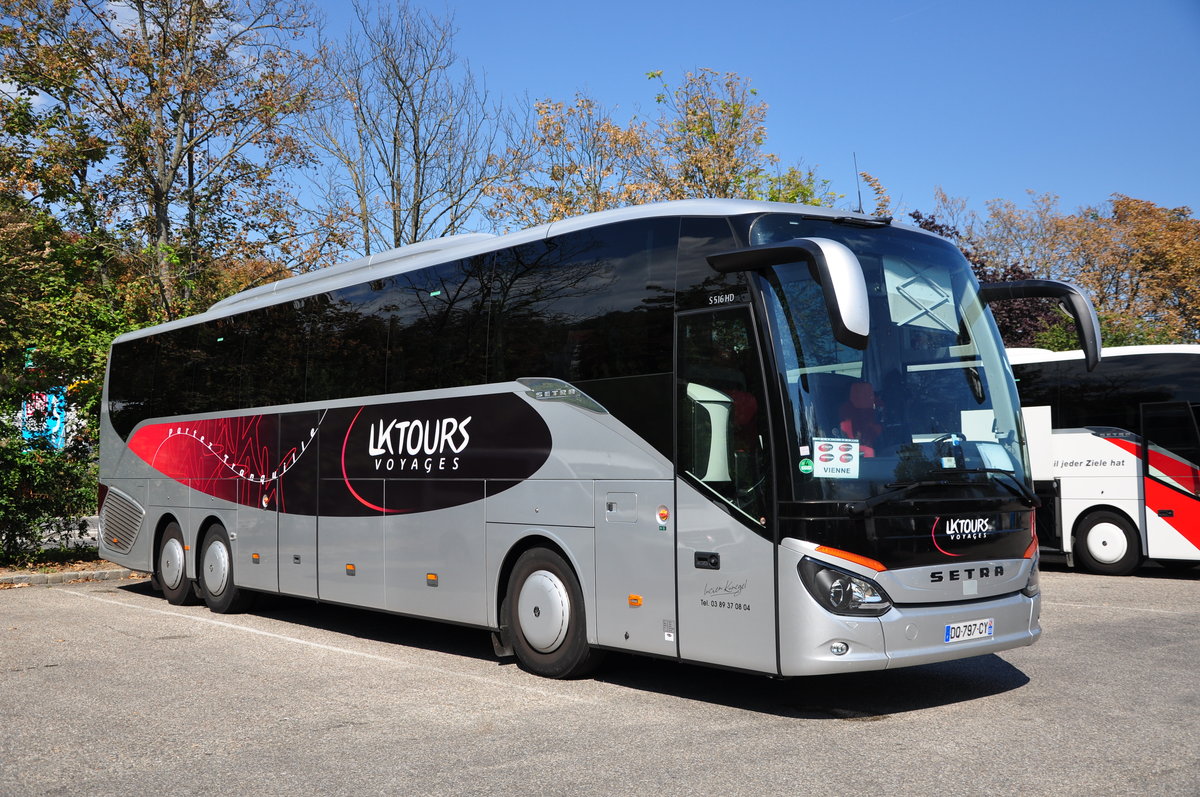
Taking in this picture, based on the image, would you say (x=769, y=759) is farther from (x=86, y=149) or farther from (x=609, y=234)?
(x=86, y=149)

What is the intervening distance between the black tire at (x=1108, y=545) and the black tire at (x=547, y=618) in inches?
454

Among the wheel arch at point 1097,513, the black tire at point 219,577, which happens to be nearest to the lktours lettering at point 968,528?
the black tire at point 219,577

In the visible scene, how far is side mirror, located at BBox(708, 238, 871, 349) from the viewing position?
21.4ft

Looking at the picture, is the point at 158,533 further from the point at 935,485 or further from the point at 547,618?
the point at 935,485

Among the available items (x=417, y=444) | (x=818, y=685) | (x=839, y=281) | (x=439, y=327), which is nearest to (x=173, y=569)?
(x=417, y=444)

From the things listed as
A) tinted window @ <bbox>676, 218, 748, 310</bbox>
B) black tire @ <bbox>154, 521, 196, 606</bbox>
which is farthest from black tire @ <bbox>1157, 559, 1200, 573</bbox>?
black tire @ <bbox>154, 521, 196, 606</bbox>

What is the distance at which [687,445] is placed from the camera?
Result: 8039 mm

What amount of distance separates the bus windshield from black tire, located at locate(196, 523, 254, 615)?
28.6 ft

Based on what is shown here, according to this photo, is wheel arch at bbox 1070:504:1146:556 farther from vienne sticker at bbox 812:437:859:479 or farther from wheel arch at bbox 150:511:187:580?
wheel arch at bbox 150:511:187:580

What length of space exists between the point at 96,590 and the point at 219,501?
12.2ft

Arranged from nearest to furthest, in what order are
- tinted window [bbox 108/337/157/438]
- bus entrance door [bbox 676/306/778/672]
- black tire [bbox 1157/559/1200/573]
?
bus entrance door [bbox 676/306/778/672]
tinted window [bbox 108/337/157/438]
black tire [bbox 1157/559/1200/573]

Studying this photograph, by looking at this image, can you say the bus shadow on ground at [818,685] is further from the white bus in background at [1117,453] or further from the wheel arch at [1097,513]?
the wheel arch at [1097,513]

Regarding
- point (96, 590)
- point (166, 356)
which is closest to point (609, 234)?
point (166, 356)

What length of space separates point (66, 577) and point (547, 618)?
36.4ft
